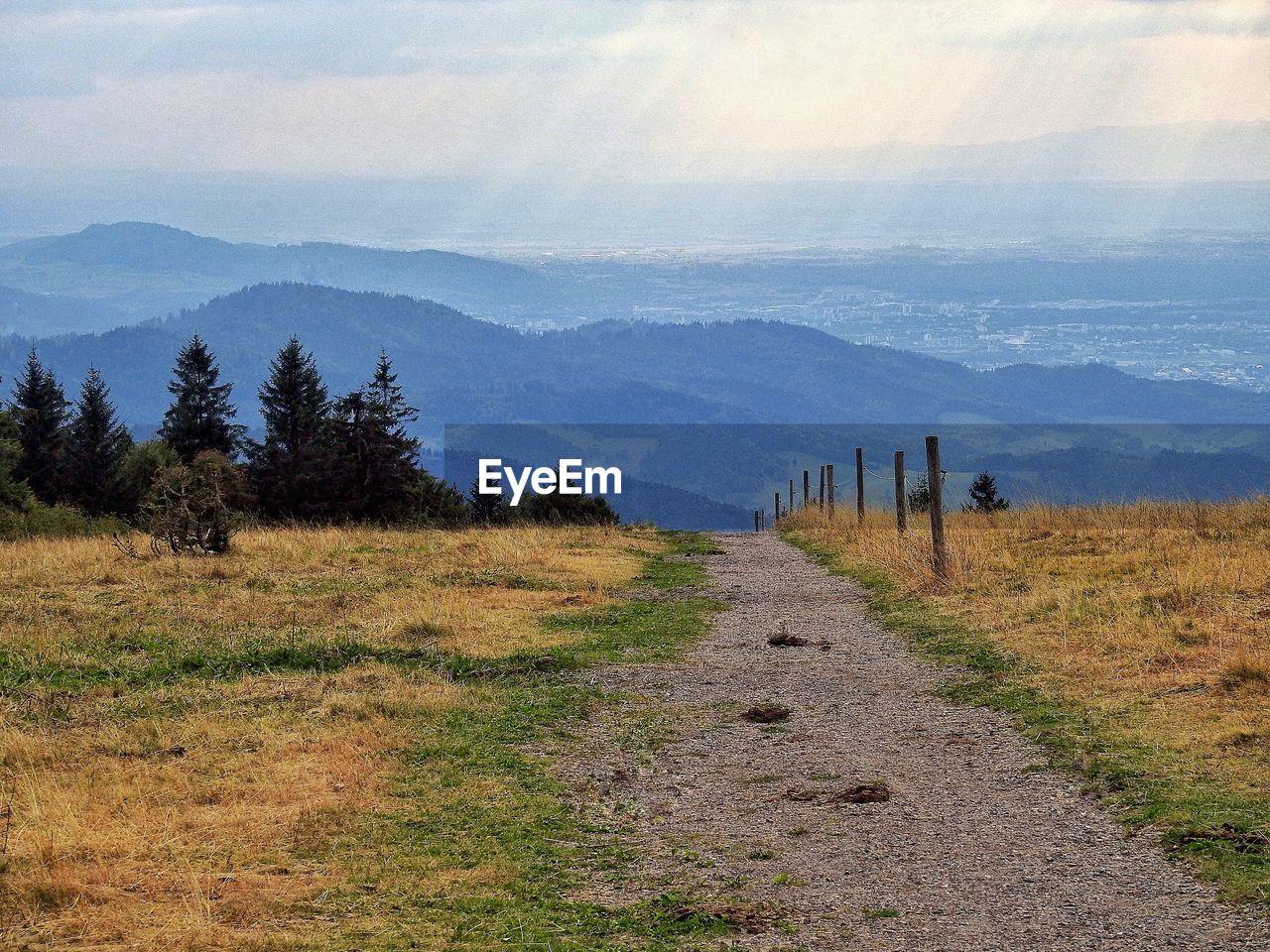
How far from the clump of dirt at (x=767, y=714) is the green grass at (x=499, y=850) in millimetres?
839

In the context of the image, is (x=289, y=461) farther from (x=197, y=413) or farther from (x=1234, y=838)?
(x=1234, y=838)

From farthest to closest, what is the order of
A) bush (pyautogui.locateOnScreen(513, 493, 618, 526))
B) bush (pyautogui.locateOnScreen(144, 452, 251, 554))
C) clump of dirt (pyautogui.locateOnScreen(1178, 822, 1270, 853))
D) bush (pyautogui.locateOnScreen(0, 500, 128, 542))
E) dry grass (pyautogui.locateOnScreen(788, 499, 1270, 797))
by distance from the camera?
bush (pyautogui.locateOnScreen(513, 493, 618, 526)) < bush (pyautogui.locateOnScreen(0, 500, 128, 542)) < bush (pyautogui.locateOnScreen(144, 452, 251, 554)) < dry grass (pyautogui.locateOnScreen(788, 499, 1270, 797)) < clump of dirt (pyautogui.locateOnScreen(1178, 822, 1270, 853))

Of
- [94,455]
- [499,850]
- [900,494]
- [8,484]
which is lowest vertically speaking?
[499,850]

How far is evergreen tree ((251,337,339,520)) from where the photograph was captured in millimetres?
52781

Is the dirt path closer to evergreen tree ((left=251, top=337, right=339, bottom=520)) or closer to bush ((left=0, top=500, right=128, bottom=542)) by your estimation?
bush ((left=0, top=500, right=128, bottom=542))

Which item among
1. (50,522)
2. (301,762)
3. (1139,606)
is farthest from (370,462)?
(301,762)

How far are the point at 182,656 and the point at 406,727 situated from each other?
3.48 m

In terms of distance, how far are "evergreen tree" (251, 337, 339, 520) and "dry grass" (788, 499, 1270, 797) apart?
3144 cm

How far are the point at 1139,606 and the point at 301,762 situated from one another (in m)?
8.66

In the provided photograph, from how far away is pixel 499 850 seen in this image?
22.3 feet

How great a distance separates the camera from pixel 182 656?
1214 centimetres

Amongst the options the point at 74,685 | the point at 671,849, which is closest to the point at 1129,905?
the point at 671,849

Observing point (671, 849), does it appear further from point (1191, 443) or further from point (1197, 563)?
point (1191, 443)

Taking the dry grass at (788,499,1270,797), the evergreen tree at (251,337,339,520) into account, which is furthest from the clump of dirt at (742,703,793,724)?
the evergreen tree at (251,337,339,520)
